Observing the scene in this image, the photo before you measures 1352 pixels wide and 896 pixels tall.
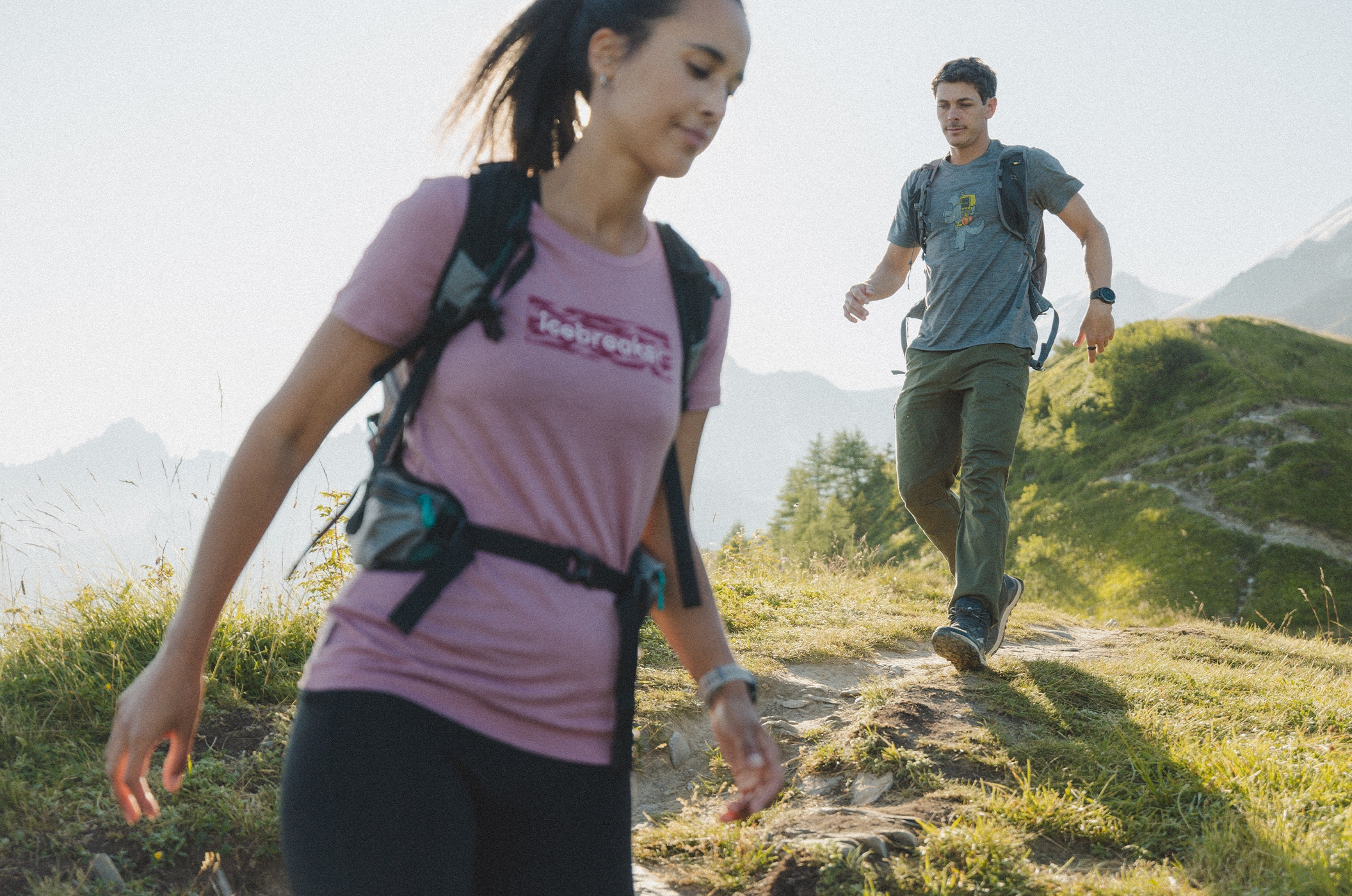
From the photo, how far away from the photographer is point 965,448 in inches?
192

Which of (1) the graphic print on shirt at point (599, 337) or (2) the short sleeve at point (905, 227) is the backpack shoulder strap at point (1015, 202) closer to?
(2) the short sleeve at point (905, 227)

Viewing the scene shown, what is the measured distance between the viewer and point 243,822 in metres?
3.00

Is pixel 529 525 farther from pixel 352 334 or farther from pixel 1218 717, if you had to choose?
pixel 1218 717

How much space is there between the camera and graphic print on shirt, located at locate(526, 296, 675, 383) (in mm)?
1405

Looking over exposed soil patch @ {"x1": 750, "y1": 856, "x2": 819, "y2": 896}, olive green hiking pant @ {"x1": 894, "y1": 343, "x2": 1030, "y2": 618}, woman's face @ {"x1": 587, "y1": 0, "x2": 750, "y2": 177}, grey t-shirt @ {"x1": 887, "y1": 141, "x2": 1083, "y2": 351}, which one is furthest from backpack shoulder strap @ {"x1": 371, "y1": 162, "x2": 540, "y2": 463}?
grey t-shirt @ {"x1": 887, "y1": 141, "x2": 1083, "y2": 351}

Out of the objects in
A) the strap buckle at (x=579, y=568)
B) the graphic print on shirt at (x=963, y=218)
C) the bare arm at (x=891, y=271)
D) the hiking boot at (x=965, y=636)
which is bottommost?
the hiking boot at (x=965, y=636)

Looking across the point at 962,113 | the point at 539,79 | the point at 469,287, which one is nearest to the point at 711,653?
the point at 469,287

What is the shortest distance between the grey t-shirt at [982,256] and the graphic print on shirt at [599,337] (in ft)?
12.4

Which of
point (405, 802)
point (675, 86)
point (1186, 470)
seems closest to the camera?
point (405, 802)

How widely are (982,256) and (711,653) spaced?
12.8 ft

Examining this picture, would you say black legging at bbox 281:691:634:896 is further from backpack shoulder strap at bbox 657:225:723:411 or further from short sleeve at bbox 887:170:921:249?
short sleeve at bbox 887:170:921:249

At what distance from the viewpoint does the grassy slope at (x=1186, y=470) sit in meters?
17.7

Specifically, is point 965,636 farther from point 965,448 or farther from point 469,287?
point 469,287

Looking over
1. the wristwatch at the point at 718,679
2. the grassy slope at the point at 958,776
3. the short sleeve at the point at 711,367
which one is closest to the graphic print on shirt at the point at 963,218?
the grassy slope at the point at 958,776
